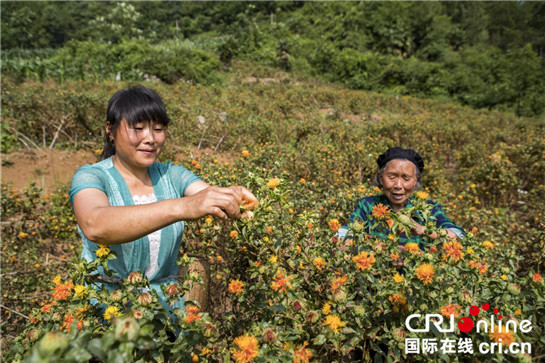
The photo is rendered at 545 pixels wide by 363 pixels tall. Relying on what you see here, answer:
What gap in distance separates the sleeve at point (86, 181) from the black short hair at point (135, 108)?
0.67 ft

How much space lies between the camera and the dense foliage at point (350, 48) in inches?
527

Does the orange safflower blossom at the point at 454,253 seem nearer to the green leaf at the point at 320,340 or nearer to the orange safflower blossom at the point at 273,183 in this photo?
the green leaf at the point at 320,340

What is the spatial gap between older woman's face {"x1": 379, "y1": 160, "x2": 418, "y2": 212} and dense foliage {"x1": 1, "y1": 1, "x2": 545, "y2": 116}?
12.7m

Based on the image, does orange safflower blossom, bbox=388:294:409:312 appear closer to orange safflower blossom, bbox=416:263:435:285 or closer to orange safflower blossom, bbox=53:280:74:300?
orange safflower blossom, bbox=416:263:435:285

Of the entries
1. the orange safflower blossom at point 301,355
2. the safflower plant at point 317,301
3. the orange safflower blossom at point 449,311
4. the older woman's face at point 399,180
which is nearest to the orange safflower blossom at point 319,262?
the safflower plant at point 317,301

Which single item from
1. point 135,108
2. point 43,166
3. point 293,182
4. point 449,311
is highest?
point 135,108

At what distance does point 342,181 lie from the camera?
150 inches

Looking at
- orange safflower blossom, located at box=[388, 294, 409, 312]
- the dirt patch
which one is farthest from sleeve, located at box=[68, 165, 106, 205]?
the dirt patch

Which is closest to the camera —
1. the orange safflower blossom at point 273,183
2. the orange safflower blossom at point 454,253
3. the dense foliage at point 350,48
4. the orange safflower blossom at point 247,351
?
the orange safflower blossom at point 247,351

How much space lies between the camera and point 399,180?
6.17 ft

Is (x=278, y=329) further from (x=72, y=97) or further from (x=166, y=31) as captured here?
(x=166, y=31)

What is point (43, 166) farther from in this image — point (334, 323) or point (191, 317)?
point (334, 323)

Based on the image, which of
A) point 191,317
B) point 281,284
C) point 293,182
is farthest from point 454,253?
point 293,182

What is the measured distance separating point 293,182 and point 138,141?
2198 mm
